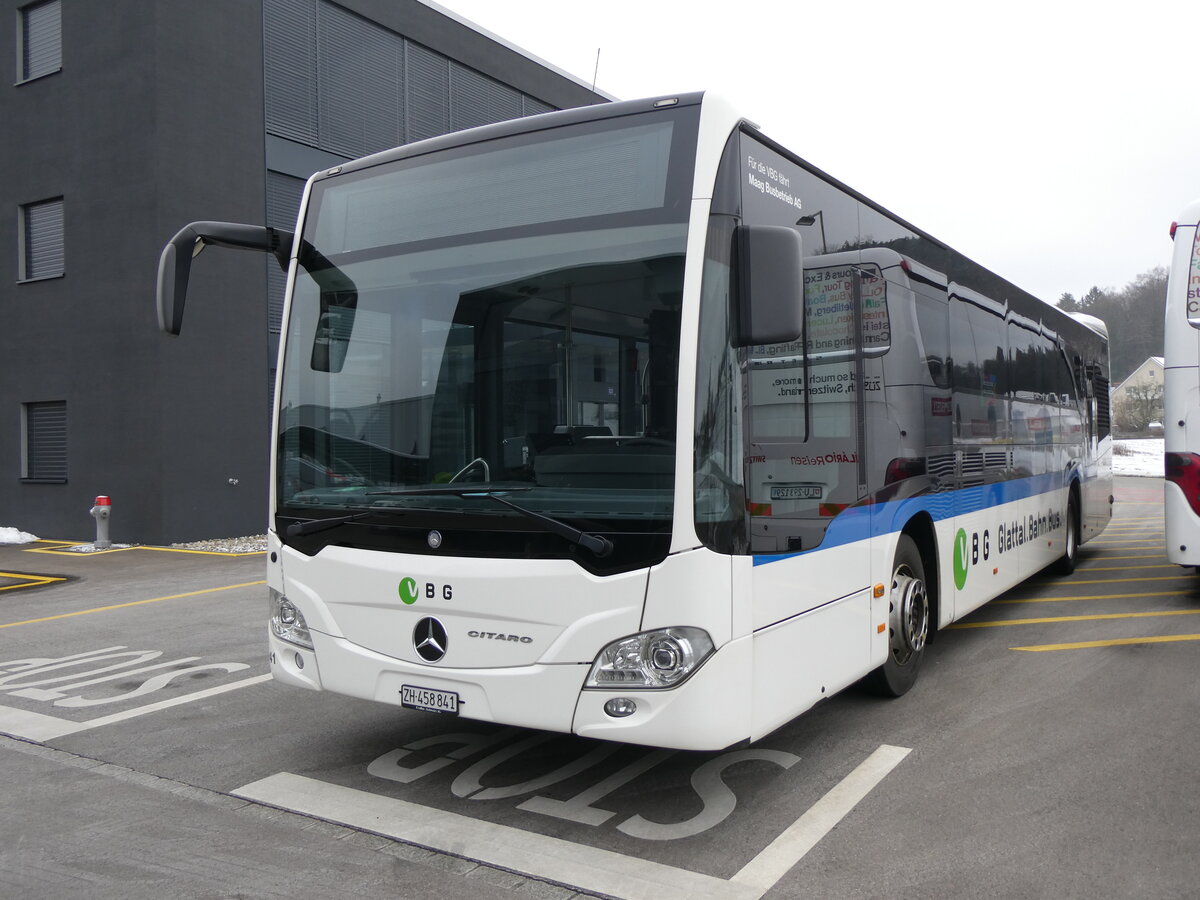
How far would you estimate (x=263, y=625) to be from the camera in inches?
349

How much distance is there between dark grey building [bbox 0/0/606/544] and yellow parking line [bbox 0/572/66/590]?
2.92 m

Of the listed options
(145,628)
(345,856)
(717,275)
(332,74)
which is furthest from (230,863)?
(332,74)

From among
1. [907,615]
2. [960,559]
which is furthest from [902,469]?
[960,559]

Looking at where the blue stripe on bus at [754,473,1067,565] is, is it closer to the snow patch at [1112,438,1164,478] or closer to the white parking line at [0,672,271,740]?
the white parking line at [0,672,271,740]

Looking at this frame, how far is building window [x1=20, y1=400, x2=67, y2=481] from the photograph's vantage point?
1731cm

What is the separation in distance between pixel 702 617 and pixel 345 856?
1611mm

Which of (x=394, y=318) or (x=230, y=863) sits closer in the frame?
(x=230, y=863)

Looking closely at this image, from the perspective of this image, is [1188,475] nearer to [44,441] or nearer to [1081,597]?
[1081,597]

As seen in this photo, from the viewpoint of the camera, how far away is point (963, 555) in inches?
269

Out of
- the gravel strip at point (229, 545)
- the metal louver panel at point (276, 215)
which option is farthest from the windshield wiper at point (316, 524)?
the metal louver panel at point (276, 215)

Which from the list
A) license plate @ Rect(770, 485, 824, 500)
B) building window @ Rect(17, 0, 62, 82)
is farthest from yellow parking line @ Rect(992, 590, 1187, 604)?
building window @ Rect(17, 0, 62, 82)

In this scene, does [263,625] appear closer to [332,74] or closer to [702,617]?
[702,617]

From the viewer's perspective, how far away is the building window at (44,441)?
17.3m

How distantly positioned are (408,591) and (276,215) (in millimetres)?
15132
